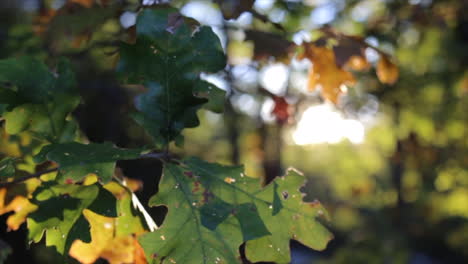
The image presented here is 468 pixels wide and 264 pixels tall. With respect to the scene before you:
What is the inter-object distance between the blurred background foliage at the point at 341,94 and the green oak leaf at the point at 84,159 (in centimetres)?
44

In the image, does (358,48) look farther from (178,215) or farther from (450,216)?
(450,216)

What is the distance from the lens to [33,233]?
124 centimetres

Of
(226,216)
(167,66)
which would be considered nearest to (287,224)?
(226,216)

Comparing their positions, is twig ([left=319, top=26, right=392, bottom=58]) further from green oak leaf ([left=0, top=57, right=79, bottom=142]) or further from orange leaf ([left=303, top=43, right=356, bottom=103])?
green oak leaf ([left=0, top=57, right=79, bottom=142])

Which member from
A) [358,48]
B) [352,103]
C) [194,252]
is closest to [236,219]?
[194,252]

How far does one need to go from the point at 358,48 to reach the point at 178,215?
1.31 m

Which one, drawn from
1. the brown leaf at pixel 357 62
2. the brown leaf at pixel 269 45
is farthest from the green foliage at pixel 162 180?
the brown leaf at pixel 357 62

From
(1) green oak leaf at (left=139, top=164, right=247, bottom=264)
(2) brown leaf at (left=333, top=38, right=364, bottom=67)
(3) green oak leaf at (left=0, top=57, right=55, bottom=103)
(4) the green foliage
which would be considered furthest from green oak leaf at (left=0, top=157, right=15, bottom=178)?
(2) brown leaf at (left=333, top=38, right=364, bottom=67)

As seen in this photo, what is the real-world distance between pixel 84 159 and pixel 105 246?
0.41 metres

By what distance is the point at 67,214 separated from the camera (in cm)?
125

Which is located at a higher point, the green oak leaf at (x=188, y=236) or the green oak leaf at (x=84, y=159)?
the green oak leaf at (x=84, y=159)

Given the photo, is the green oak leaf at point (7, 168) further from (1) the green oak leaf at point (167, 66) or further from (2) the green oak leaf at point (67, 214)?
(1) the green oak leaf at point (167, 66)

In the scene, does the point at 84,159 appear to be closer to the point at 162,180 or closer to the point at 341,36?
the point at 162,180

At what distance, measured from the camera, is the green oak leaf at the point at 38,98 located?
1338 millimetres
